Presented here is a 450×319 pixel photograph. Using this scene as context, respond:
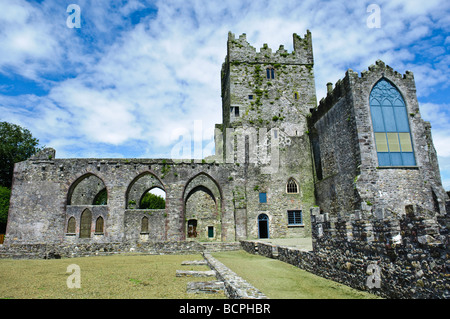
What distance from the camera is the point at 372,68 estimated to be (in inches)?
661

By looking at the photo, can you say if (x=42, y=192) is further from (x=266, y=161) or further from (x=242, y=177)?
(x=266, y=161)

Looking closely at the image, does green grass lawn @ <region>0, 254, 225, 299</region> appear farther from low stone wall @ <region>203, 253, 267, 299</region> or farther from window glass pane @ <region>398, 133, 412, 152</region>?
window glass pane @ <region>398, 133, 412, 152</region>

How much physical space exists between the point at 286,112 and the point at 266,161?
193 inches

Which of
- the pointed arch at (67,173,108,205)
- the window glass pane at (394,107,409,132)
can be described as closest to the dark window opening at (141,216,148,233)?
the pointed arch at (67,173,108,205)

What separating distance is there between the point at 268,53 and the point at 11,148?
3014cm

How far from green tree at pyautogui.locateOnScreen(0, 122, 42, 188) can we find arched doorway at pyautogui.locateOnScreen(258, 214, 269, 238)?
94.3ft

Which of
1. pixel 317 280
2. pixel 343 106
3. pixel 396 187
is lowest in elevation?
pixel 317 280

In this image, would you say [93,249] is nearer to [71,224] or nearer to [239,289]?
[71,224]

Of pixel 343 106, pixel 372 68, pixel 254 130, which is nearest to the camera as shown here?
pixel 372 68

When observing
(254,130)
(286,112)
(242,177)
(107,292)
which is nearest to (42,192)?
(242,177)

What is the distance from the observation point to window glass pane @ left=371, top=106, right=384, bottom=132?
53.1ft

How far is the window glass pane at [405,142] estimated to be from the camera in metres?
16.0

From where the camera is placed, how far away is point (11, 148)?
106ft

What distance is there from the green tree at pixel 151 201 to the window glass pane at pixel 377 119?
3291 cm
